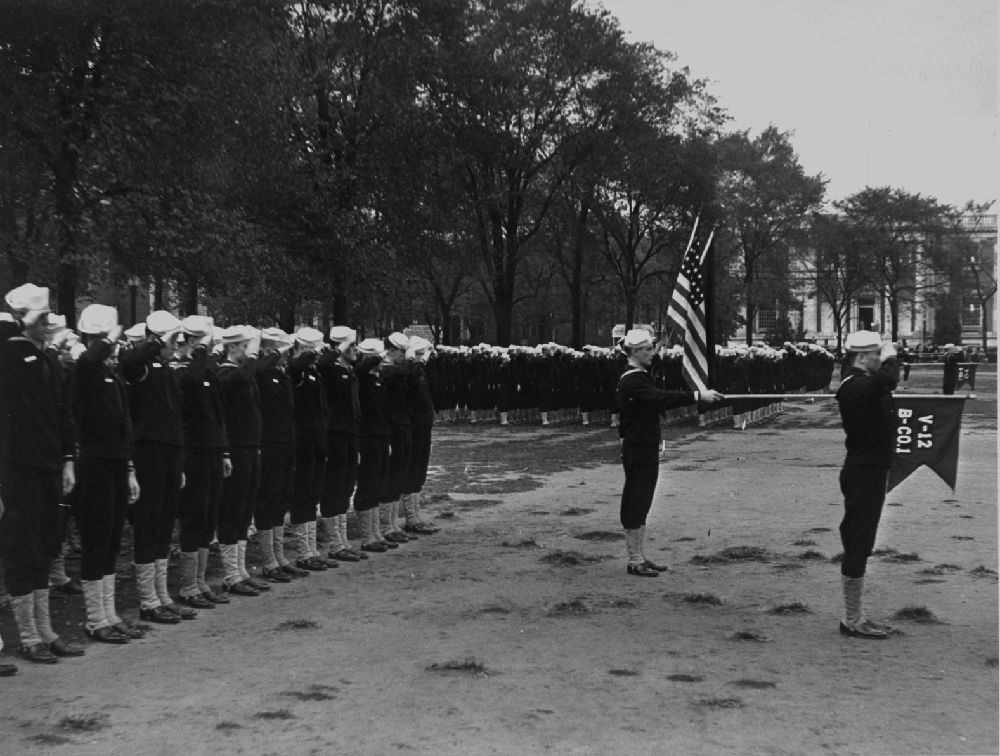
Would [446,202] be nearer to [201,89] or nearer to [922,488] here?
[201,89]

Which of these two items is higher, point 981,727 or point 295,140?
point 295,140

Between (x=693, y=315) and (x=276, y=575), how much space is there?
180 inches

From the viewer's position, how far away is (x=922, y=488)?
50.0 ft

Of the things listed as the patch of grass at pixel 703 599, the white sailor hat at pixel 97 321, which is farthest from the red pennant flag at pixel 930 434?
the white sailor hat at pixel 97 321

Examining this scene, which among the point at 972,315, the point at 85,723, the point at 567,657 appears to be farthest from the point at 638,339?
the point at 972,315

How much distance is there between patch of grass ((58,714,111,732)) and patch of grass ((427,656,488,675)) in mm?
1815

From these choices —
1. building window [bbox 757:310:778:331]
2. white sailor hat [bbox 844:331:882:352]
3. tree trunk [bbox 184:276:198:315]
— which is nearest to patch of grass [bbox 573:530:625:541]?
white sailor hat [bbox 844:331:882:352]

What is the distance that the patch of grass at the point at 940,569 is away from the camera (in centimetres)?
955

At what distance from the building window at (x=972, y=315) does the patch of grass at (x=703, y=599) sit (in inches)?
2753

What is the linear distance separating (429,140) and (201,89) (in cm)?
1458

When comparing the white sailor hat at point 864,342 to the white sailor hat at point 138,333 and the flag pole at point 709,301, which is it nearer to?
the flag pole at point 709,301

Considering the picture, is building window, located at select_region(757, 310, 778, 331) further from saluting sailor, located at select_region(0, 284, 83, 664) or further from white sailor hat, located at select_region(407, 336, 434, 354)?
saluting sailor, located at select_region(0, 284, 83, 664)

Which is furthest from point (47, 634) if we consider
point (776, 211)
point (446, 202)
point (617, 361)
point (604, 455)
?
point (776, 211)

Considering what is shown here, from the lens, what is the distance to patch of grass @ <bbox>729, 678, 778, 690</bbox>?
6332 mm
